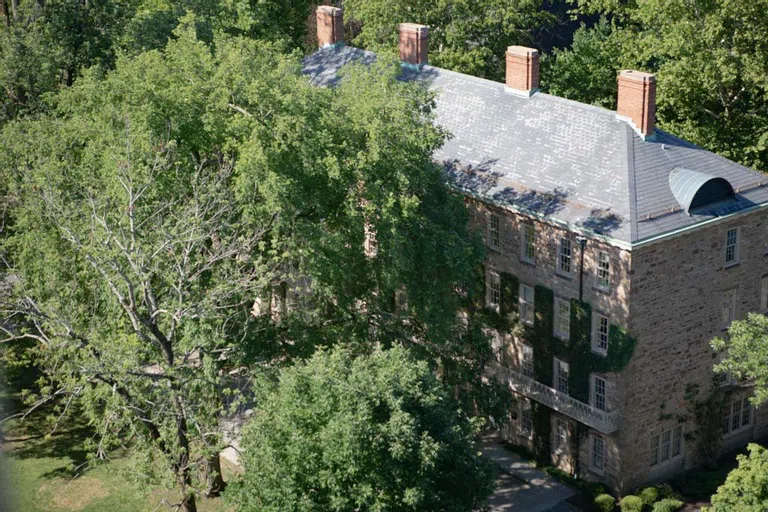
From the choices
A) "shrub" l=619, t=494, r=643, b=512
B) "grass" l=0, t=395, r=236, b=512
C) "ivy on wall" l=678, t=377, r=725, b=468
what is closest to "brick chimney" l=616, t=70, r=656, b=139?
"ivy on wall" l=678, t=377, r=725, b=468

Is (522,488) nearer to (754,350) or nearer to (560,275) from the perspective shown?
(560,275)

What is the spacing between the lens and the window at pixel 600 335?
38.7 meters

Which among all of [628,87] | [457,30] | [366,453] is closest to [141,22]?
[457,30]

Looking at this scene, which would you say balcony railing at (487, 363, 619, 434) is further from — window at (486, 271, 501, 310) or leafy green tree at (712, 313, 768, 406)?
leafy green tree at (712, 313, 768, 406)

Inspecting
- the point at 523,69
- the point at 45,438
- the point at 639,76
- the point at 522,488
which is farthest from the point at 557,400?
the point at 45,438

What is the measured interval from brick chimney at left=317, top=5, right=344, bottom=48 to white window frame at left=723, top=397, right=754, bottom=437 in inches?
1021

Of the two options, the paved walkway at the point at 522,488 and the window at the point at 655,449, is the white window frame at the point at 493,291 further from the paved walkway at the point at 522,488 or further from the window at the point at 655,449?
the window at the point at 655,449

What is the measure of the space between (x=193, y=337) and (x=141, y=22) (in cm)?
2618

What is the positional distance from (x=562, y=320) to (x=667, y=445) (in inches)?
241

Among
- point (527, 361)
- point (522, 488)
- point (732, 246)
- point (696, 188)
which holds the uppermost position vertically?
point (696, 188)

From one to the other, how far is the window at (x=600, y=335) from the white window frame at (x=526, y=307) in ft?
10.1

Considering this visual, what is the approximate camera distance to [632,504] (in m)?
37.9

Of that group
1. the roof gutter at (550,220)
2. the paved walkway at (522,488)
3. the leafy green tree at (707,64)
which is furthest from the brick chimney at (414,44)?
the paved walkway at (522,488)

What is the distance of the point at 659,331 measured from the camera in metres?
38.4
